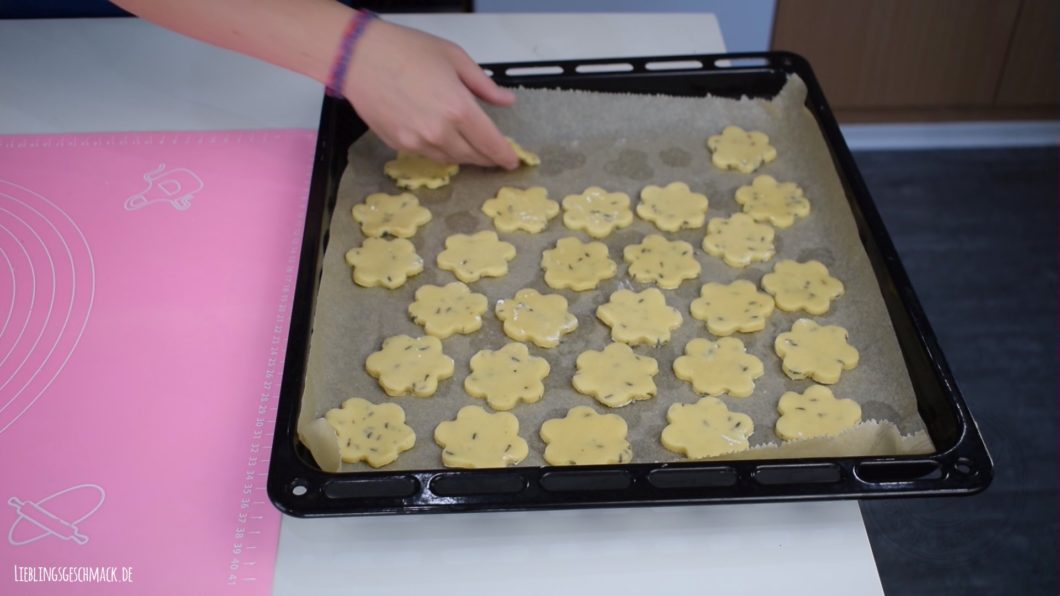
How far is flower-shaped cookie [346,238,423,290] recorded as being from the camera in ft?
3.72

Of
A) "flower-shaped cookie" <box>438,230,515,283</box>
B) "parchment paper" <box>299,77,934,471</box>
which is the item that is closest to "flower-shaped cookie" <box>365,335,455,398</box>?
"parchment paper" <box>299,77,934,471</box>

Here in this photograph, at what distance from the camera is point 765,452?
874 mm

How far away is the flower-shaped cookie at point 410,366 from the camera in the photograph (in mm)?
1002

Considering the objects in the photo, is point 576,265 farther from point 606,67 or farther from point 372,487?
point 372,487

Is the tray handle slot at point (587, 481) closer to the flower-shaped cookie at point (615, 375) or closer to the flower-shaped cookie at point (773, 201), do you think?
the flower-shaped cookie at point (615, 375)

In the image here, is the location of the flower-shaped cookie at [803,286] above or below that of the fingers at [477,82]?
below

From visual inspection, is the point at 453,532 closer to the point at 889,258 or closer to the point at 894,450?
the point at 894,450

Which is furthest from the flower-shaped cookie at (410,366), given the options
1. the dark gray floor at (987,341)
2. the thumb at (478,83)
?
the dark gray floor at (987,341)

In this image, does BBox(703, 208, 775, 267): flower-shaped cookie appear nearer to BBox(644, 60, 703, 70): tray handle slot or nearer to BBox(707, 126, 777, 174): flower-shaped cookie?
BBox(707, 126, 777, 174): flower-shaped cookie

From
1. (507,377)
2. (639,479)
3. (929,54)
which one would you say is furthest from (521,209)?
(929,54)

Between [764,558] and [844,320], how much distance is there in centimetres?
38

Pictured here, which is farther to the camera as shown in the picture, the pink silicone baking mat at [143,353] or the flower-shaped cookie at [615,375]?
the flower-shaped cookie at [615,375]

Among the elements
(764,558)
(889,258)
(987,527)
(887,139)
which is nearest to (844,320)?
(889,258)

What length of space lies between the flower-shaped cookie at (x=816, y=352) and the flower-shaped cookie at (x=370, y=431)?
422 mm
